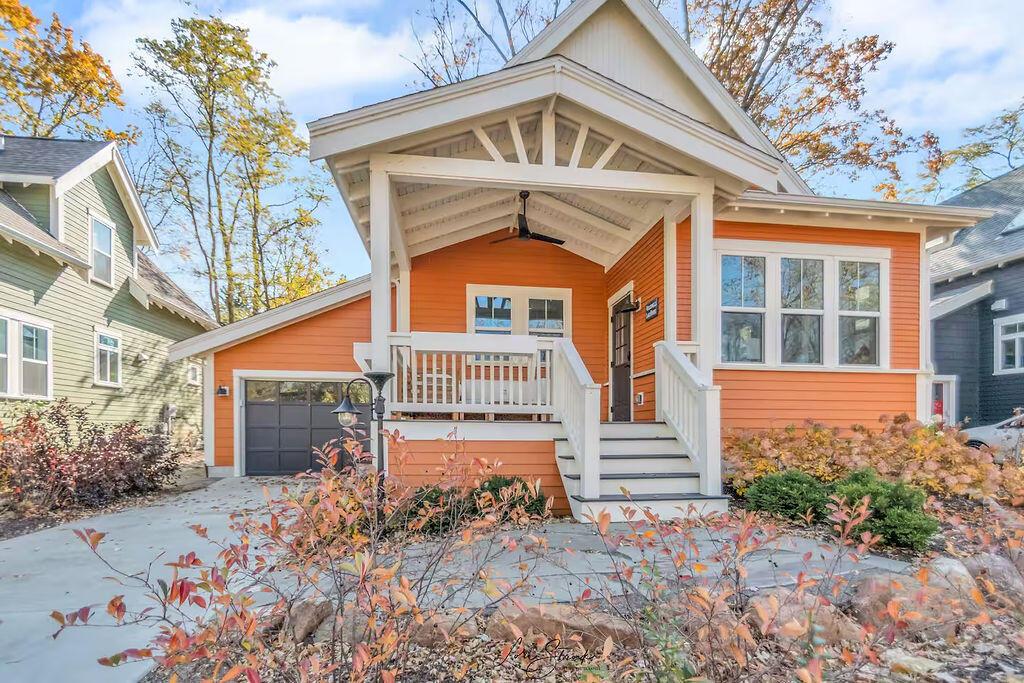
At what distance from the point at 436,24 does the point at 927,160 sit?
15.6 meters

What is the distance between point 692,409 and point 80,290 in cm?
1168

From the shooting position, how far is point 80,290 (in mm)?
10211

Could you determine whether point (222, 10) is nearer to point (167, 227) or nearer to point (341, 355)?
point (167, 227)

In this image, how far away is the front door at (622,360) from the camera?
729cm

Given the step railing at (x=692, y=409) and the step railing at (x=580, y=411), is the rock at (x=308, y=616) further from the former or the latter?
the step railing at (x=692, y=409)

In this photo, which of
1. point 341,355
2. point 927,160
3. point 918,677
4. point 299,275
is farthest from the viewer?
point 299,275

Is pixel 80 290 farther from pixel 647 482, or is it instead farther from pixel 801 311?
pixel 801 311

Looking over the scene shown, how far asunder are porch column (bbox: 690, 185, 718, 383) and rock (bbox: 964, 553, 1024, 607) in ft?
8.62

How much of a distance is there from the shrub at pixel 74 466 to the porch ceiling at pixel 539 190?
4.53 m

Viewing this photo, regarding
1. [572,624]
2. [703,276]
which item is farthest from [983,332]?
[572,624]

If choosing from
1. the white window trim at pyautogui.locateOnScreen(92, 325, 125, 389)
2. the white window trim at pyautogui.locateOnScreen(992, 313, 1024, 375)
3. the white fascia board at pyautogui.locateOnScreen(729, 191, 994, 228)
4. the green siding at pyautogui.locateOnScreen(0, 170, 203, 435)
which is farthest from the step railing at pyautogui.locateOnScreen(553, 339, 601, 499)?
the white window trim at pyautogui.locateOnScreen(992, 313, 1024, 375)

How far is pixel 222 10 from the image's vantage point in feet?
49.0

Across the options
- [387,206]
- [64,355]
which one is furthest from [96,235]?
[387,206]

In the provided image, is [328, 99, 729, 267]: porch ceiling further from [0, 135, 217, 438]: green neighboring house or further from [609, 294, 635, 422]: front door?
[0, 135, 217, 438]: green neighboring house
